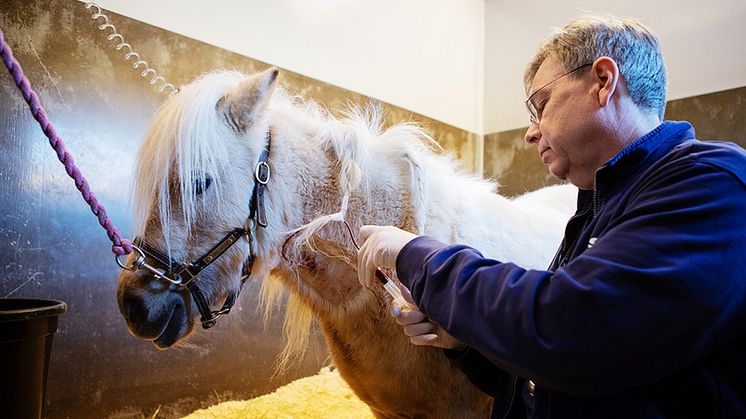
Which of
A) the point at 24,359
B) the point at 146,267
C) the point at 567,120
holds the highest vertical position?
the point at 567,120

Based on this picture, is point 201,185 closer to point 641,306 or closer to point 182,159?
point 182,159

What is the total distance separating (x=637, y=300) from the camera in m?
0.59

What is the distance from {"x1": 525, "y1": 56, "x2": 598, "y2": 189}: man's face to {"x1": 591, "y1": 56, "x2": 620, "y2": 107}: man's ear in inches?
0.7

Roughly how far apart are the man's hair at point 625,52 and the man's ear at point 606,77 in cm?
2

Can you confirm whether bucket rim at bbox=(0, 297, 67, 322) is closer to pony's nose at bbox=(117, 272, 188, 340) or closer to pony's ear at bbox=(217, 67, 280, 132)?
pony's nose at bbox=(117, 272, 188, 340)

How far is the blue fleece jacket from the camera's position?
588 millimetres

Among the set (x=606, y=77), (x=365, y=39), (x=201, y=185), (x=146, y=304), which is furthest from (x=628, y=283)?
(x=365, y=39)

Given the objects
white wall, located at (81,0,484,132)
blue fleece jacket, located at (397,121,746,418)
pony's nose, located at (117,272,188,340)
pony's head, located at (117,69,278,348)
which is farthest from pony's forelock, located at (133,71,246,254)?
white wall, located at (81,0,484,132)

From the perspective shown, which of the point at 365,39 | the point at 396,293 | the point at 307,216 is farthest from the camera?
the point at 365,39

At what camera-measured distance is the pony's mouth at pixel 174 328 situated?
126 cm

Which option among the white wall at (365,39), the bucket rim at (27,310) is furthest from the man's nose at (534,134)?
the white wall at (365,39)

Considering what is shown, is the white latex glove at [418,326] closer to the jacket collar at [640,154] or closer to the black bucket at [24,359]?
the jacket collar at [640,154]

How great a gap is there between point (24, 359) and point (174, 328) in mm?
588

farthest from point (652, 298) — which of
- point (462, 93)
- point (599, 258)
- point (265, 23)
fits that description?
point (462, 93)
